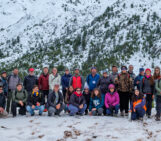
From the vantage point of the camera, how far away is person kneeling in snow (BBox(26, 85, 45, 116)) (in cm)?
834

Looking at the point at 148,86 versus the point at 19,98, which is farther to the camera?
the point at 19,98

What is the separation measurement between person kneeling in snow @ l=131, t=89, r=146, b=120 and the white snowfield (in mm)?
247

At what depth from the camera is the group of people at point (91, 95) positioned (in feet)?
26.0

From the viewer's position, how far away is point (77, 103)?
848cm

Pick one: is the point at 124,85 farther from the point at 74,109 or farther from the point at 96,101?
the point at 74,109

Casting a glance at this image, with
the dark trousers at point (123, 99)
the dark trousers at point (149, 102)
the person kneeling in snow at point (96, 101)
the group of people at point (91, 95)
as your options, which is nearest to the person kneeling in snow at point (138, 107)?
the group of people at point (91, 95)

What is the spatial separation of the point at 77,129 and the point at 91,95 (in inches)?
91.1

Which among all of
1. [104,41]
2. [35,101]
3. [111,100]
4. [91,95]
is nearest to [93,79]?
[91,95]

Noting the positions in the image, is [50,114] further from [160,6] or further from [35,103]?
[160,6]

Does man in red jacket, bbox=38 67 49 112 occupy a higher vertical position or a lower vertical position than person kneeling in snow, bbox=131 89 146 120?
higher

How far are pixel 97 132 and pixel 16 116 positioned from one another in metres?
3.45

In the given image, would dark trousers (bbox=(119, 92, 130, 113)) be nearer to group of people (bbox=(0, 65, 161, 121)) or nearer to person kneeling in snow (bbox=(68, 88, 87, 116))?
group of people (bbox=(0, 65, 161, 121))

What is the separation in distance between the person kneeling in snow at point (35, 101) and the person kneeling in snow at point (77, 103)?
41.9 inches

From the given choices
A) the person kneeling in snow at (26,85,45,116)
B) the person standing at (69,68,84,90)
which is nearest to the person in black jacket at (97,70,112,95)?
the person standing at (69,68,84,90)
